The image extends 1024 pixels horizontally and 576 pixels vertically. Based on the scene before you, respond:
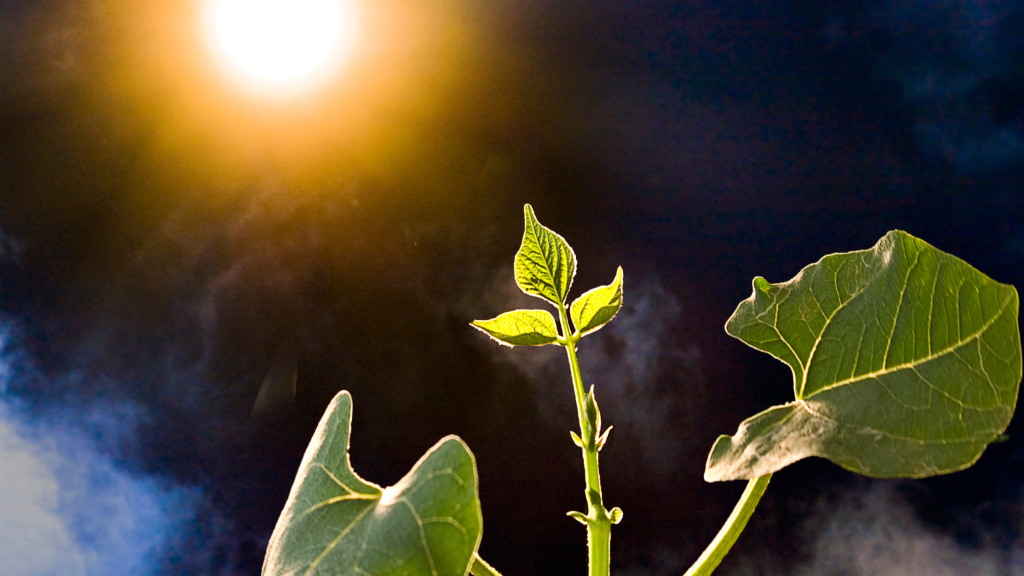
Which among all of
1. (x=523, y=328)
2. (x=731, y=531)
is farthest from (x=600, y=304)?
(x=731, y=531)

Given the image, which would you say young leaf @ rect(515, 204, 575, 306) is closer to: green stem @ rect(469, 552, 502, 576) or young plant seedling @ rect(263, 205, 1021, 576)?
young plant seedling @ rect(263, 205, 1021, 576)

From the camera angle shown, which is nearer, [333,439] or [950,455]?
[950,455]

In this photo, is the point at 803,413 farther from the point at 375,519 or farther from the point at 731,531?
the point at 375,519

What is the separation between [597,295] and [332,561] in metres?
0.24

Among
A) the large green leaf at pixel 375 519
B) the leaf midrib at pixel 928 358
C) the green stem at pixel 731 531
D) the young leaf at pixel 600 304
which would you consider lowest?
the green stem at pixel 731 531

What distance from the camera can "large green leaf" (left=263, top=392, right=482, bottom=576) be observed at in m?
0.31

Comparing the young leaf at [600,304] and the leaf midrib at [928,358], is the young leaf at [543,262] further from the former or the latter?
the leaf midrib at [928,358]

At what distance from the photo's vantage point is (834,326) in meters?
0.44

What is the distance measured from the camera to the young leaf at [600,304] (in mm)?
466

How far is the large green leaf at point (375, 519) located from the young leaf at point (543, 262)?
172mm

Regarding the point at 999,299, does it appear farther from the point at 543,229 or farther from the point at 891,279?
the point at 543,229

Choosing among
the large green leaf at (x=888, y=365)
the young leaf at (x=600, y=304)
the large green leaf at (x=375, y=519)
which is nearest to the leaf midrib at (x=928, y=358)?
the large green leaf at (x=888, y=365)

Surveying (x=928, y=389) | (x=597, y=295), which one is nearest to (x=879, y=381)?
(x=928, y=389)

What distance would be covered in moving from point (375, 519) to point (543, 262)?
238mm
